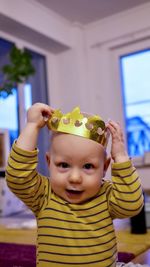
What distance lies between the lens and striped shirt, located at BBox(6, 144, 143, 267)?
0.53m

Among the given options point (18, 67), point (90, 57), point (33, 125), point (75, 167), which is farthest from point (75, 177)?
point (90, 57)

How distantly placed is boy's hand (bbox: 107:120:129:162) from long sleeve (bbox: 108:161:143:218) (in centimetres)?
1

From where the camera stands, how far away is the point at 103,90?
261 cm

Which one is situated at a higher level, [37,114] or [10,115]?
[10,115]

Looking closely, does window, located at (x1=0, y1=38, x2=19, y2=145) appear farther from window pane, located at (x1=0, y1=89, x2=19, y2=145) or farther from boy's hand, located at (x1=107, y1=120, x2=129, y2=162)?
boy's hand, located at (x1=107, y1=120, x2=129, y2=162)

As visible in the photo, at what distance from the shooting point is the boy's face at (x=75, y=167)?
1.77 ft

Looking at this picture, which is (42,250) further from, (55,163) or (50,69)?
(50,69)

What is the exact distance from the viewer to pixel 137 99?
2547mm

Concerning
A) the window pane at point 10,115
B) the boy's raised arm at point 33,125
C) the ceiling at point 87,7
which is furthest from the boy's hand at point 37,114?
the ceiling at point 87,7

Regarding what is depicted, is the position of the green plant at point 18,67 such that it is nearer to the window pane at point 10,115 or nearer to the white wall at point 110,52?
the window pane at point 10,115

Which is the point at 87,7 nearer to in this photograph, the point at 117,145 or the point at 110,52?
the point at 110,52

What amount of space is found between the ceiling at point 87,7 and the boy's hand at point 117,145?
194 cm

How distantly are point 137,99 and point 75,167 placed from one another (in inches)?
82.2

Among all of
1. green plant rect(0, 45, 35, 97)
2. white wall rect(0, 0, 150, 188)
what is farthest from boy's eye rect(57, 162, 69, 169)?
white wall rect(0, 0, 150, 188)
